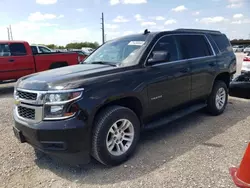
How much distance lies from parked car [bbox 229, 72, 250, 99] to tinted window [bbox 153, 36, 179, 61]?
11.9ft

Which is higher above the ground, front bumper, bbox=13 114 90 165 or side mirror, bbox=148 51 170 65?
side mirror, bbox=148 51 170 65

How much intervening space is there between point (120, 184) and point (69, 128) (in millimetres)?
915

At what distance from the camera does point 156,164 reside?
3199 mm

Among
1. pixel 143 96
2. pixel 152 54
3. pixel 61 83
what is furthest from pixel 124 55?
pixel 61 83

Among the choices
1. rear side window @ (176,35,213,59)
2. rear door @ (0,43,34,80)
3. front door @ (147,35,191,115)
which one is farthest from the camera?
rear door @ (0,43,34,80)

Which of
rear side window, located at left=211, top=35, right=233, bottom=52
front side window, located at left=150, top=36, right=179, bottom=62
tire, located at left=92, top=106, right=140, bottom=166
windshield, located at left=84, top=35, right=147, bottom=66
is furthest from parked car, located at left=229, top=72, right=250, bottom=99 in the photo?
tire, located at left=92, top=106, right=140, bottom=166

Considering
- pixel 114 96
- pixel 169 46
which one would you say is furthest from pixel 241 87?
pixel 114 96

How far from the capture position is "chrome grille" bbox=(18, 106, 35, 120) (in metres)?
2.91

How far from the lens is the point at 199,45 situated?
488 centimetres

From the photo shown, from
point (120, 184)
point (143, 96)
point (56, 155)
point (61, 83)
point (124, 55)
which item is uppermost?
point (124, 55)

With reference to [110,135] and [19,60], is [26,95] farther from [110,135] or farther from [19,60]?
[19,60]

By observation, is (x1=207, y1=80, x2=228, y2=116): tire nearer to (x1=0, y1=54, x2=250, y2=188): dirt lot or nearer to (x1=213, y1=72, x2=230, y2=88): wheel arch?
(x1=213, y1=72, x2=230, y2=88): wheel arch

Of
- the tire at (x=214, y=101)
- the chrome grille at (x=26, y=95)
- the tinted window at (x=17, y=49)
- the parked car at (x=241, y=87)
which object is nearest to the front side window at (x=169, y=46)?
the tire at (x=214, y=101)

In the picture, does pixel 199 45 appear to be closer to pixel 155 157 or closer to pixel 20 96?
pixel 155 157
